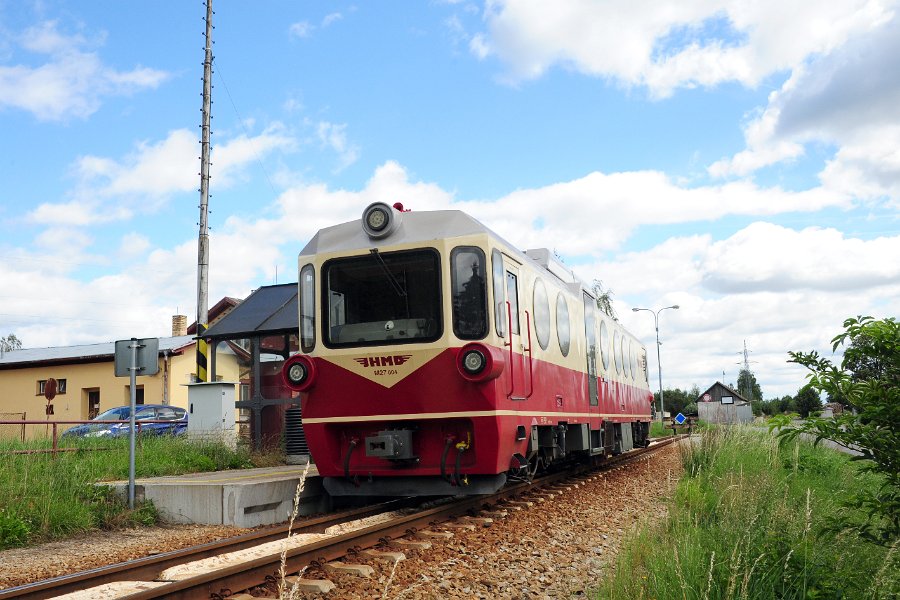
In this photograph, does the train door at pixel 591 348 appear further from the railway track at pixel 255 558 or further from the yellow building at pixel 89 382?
the yellow building at pixel 89 382

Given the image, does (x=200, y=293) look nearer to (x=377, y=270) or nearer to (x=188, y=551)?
(x=377, y=270)

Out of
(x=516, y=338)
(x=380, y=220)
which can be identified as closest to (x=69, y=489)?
(x=380, y=220)

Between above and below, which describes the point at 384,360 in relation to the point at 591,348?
below

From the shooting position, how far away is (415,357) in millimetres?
8227

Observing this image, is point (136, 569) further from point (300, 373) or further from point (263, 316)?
point (263, 316)

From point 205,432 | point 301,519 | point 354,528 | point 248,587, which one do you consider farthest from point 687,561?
point 205,432

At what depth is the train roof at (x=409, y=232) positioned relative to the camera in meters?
8.48

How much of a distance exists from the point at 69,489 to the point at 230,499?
201cm

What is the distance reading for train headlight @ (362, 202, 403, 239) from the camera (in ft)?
28.3

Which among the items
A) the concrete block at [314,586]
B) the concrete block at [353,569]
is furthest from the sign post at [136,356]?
the concrete block at [314,586]

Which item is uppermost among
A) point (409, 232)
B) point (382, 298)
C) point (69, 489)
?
point (409, 232)

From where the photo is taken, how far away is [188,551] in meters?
6.29

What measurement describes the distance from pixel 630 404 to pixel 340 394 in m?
10.1

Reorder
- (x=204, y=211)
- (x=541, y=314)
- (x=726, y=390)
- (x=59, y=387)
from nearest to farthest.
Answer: (x=541, y=314) < (x=204, y=211) < (x=59, y=387) < (x=726, y=390)
